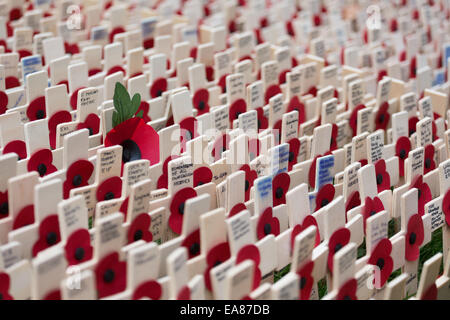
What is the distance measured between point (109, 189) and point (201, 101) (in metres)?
0.77

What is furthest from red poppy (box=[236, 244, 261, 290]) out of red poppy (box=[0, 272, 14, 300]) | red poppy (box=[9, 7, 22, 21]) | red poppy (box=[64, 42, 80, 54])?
red poppy (box=[9, 7, 22, 21])

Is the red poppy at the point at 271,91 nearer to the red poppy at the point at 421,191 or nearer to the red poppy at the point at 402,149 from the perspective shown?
the red poppy at the point at 402,149

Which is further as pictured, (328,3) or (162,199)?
(328,3)

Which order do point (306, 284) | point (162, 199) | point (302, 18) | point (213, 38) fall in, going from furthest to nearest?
point (302, 18)
point (213, 38)
point (162, 199)
point (306, 284)

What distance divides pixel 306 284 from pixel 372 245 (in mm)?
219

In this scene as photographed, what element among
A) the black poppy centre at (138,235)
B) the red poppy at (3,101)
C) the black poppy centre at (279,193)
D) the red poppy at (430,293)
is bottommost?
the red poppy at (430,293)

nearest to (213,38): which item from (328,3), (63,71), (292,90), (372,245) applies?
(292,90)

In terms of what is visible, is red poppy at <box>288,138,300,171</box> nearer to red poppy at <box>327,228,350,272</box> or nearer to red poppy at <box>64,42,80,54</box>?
red poppy at <box>327,228,350,272</box>

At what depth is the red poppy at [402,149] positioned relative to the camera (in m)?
2.46

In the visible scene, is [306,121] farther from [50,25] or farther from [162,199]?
[50,25]

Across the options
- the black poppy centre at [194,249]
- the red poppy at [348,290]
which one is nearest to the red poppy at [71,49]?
the black poppy centre at [194,249]

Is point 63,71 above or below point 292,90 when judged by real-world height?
above

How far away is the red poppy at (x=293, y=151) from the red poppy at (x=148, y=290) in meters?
0.85

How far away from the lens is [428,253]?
2424 mm
